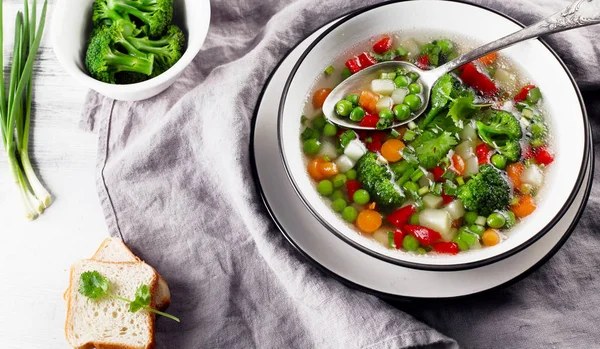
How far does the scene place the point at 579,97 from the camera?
293cm

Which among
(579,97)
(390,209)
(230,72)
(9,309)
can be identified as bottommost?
(9,309)

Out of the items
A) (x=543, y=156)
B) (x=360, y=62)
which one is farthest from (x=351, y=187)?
(x=543, y=156)

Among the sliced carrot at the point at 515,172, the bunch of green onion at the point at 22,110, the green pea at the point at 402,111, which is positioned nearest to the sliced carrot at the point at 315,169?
the green pea at the point at 402,111

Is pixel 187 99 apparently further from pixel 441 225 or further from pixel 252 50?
pixel 441 225

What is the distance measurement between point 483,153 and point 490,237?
1.49ft

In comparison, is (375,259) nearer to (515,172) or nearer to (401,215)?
(401,215)


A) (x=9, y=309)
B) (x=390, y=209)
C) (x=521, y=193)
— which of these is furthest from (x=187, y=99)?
(x=521, y=193)

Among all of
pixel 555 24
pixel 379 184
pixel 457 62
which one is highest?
pixel 555 24

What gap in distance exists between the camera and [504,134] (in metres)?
3.07

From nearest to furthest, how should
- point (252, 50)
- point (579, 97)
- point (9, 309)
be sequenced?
point (579, 97), point (9, 309), point (252, 50)

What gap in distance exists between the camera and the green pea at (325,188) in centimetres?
299

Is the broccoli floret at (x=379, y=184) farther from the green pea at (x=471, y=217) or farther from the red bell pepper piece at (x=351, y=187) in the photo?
the green pea at (x=471, y=217)

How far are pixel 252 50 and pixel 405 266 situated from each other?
1607mm

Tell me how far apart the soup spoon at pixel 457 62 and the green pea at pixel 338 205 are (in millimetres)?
425
